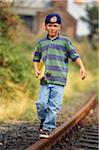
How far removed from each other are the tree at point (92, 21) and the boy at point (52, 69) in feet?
120

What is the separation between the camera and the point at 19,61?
44.3 ft

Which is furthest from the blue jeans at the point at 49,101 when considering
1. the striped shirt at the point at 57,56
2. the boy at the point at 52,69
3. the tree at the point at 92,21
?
the tree at the point at 92,21

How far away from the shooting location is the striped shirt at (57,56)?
7.08m

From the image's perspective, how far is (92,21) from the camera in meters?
45.1

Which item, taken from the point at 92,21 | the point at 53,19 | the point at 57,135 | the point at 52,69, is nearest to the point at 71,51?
the point at 52,69

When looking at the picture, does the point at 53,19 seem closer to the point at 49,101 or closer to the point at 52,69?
the point at 52,69

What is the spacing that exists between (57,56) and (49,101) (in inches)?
25.7

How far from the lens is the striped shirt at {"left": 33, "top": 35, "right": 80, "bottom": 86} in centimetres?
708

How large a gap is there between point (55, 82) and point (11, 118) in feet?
9.95

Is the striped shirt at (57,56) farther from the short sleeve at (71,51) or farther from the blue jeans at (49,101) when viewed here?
the blue jeans at (49,101)

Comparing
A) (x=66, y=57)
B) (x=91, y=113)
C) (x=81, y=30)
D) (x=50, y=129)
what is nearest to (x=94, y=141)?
(x=50, y=129)

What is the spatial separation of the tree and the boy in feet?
120

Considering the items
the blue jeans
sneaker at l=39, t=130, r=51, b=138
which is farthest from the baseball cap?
sneaker at l=39, t=130, r=51, b=138

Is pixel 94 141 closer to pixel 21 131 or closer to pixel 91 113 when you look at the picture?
pixel 21 131
